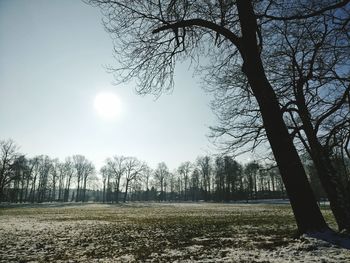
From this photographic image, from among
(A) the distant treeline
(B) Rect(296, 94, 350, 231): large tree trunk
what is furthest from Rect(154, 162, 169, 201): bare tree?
(B) Rect(296, 94, 350, 231): large tree trunk

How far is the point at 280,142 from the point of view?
682cm

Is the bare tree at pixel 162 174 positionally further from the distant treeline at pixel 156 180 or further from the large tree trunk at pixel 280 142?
the large tree trunk at pixel 280 142

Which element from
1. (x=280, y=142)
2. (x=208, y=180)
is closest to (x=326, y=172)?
(x=280, y=142)

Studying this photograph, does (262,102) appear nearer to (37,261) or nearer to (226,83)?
(226,83)

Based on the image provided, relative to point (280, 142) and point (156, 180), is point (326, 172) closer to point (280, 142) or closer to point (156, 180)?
point (280, 142)

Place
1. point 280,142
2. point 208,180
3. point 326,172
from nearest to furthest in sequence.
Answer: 1. point 280,142
2. point 326,172
3. point 208,180

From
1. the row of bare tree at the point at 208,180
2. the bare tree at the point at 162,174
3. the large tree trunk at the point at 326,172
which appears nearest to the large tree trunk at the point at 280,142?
the large tree trunk at the point at 326,172

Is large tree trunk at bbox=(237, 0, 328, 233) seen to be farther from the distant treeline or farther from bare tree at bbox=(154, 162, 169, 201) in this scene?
bare tree at bbox=(154, 162, 169, 201)

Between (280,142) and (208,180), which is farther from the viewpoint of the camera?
(208,180)

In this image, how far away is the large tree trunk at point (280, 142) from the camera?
6453 millimetres

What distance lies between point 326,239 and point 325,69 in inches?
223

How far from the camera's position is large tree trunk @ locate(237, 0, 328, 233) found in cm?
645

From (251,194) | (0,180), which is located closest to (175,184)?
(251,194)

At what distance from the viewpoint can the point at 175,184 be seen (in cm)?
10831
